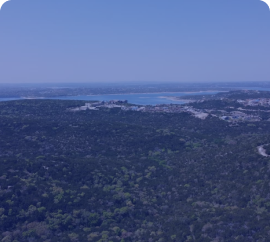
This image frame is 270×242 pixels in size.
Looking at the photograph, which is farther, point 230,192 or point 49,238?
point 230,192

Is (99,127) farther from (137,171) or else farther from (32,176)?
(32,176)

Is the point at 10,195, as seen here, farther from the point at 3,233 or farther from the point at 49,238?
the point at 49,238

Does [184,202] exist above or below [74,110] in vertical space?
below

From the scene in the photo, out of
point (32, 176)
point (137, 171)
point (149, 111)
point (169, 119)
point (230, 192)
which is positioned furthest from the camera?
point (149, 111)

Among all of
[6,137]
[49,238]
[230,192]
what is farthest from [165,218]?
[6,137]

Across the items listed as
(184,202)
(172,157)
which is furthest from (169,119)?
(184,202)

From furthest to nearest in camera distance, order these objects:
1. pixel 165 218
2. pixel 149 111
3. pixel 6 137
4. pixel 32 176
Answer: pixel 149 111, pixel 6 137, pixel 32 176, pixel 165 218
